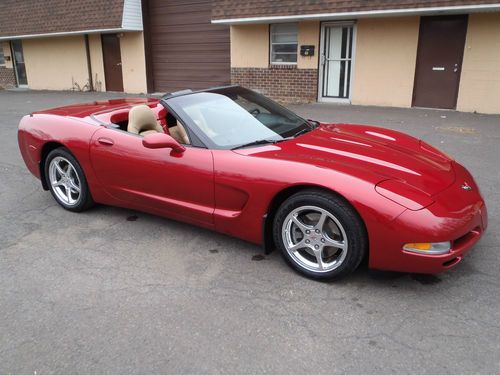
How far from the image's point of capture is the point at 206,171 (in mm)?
3428

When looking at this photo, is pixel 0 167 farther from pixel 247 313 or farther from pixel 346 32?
pixel 346 32

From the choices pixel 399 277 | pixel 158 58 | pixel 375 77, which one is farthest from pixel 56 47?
pixel 399 277

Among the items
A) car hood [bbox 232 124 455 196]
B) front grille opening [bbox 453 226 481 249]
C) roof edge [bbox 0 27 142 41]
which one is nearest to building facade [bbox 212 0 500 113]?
roof edge [bbox 0 27 142 41]

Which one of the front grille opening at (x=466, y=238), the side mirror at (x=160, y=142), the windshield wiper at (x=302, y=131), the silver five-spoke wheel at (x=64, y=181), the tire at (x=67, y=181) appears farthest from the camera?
the silver five-spoke wheel at (x=64, y=181)

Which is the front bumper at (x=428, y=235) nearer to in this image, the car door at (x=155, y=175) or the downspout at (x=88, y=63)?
the car door at (x=155, y=175)

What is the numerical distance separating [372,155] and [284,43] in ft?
33.2

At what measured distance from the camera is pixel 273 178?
3.15 meters

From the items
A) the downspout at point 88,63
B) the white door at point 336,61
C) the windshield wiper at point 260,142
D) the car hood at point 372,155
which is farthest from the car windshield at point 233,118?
the downspout at point 88,63

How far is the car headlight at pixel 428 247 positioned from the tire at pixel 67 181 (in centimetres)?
308

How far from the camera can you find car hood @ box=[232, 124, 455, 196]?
3.05m

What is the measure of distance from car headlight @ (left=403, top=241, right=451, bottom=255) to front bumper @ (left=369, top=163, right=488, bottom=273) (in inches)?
0.9

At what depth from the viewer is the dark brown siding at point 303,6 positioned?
969cm

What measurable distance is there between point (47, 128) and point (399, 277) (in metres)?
3.62

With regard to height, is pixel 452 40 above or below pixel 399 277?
above
